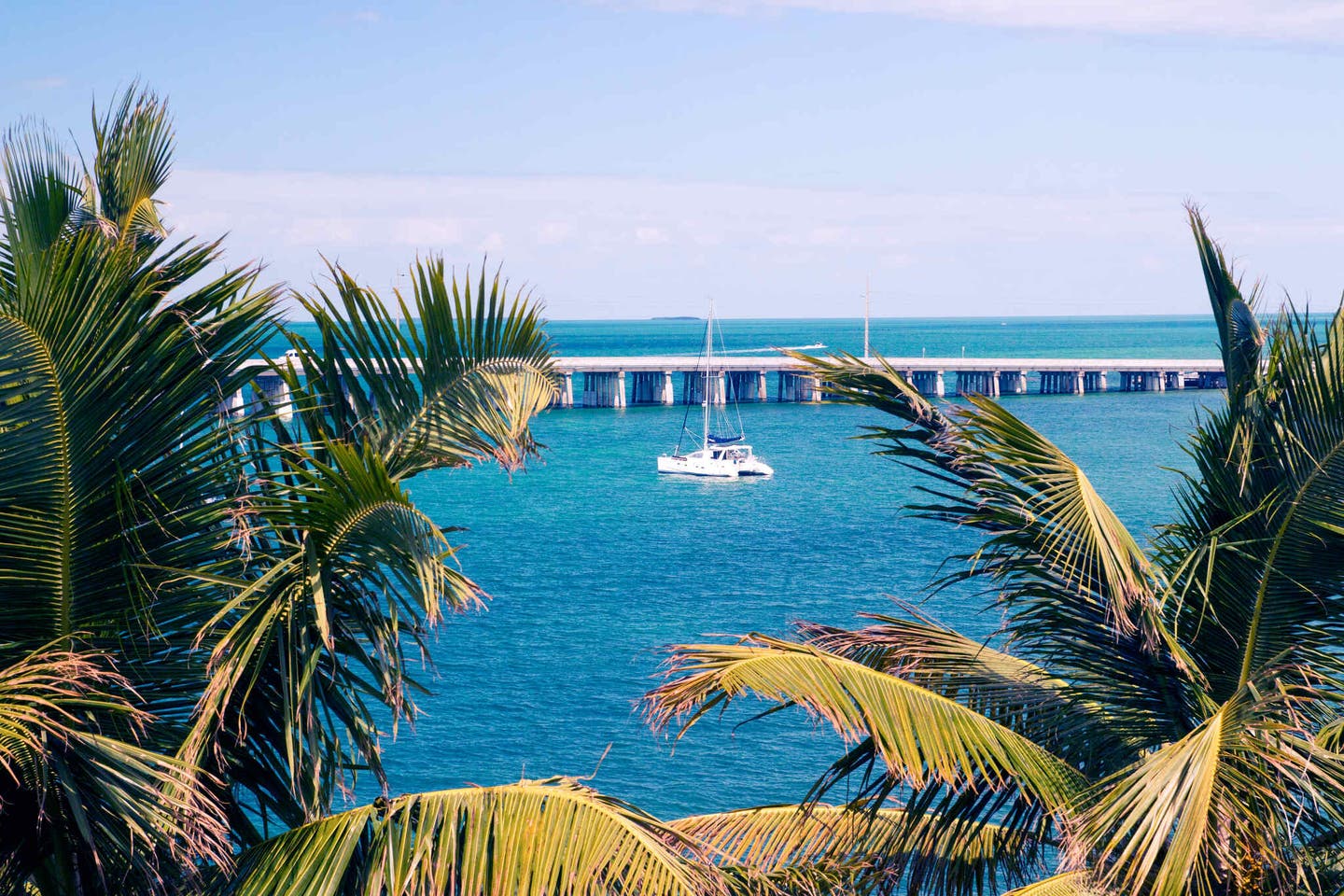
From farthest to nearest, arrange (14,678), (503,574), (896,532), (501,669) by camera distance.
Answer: (896,532), (503,574), (501,669), (14,678)

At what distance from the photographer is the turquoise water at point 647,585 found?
27641mm

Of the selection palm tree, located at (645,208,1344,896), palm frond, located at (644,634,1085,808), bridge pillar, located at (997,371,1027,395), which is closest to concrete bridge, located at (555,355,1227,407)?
bridge pillar, located at (997,371,1027,395)

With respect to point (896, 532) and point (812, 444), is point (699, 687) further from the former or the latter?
point (812, 444)

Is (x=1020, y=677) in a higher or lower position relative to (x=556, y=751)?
higher

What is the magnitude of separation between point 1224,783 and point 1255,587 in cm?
143

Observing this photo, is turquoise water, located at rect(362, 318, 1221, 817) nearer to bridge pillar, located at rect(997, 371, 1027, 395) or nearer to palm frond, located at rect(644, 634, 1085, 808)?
palm frond, located at rect(644, 634, 1085, 808)

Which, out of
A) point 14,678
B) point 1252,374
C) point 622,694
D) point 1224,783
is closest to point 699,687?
point 1224,783

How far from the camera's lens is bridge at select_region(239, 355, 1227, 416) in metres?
110

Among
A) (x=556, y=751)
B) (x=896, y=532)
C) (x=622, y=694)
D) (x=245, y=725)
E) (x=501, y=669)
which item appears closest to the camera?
(x=245, y=725)

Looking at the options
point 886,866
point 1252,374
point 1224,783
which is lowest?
point 886,866

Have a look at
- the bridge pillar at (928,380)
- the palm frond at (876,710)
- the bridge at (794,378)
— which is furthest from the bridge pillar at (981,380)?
the palm frond at (876,710)

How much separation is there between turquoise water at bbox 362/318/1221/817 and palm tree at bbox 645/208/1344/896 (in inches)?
60.9

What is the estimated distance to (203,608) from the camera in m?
4.72

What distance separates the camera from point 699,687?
4.91 meters
